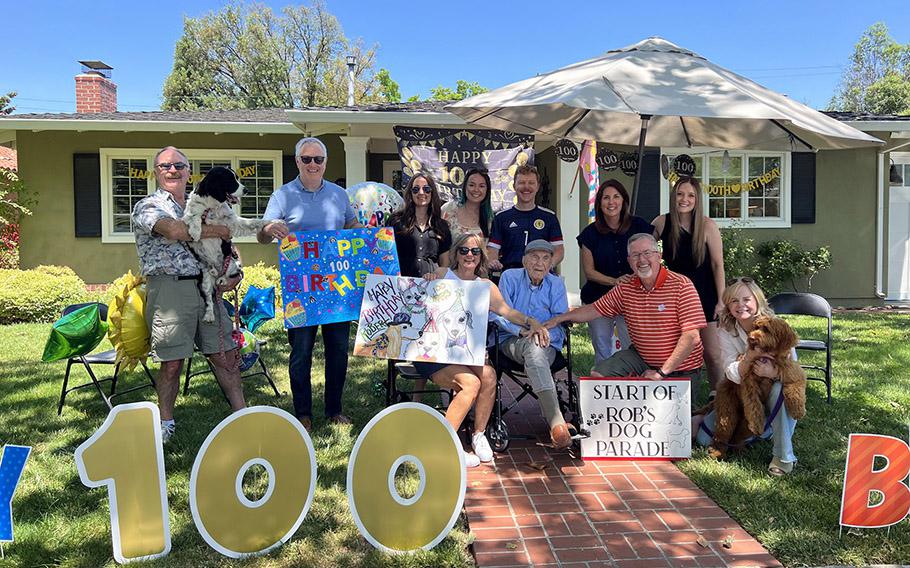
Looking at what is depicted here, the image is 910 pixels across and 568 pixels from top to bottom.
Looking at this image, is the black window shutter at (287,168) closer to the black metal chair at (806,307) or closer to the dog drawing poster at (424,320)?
the dog drawing poster at (424,320)

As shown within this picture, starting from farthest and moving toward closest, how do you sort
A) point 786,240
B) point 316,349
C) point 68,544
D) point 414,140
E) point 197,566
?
1. point 786,240
2. point 414,140
3. point 316,349
4. point 68,544
5. point 197,566

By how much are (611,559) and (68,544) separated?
230 centimetres

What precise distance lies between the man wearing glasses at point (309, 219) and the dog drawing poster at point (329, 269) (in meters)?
0.10

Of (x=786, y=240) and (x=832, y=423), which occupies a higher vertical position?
(x=786, y=240)

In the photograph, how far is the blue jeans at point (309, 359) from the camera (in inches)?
160

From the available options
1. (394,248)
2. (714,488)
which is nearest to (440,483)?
(714,488)

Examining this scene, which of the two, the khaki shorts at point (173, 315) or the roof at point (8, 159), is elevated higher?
the roof at point (8, 159)

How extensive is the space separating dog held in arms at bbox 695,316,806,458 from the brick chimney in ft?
47.7

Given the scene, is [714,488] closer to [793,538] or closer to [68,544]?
[793,538]

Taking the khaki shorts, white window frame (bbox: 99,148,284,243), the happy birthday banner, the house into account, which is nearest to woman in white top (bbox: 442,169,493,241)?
the khaki shorts

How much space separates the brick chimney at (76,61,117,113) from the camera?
45.0 feet

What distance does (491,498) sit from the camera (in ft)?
10.7

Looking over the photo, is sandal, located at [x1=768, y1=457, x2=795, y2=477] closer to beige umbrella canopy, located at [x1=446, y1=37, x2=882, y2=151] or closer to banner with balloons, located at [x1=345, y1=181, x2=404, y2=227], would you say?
beige umbrella canopy, located at [x1=446, y1=37, x2=882, y2=151]

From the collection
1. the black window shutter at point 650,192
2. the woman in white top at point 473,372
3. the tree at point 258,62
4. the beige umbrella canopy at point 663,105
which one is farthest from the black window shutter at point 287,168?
the tree at point 258,62
